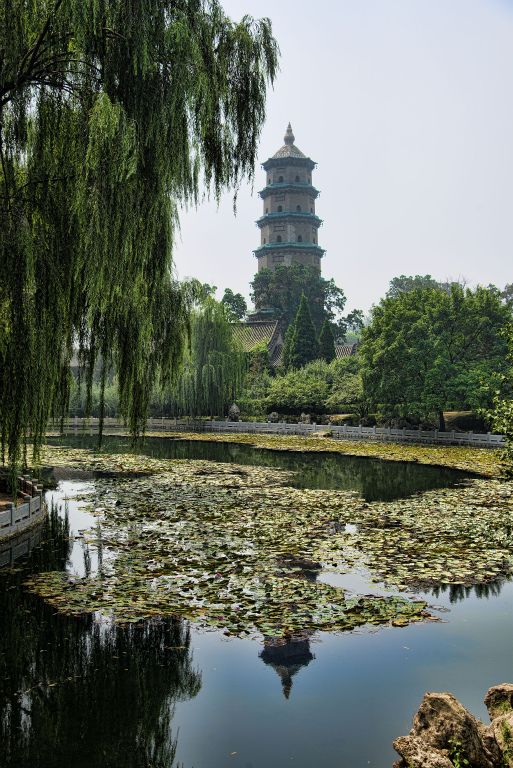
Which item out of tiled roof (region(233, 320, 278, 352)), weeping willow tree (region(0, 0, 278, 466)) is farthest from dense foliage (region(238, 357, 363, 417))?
weeping willow tree (region(0, 0, 278, 466))

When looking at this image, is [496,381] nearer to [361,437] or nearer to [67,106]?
[361,437]

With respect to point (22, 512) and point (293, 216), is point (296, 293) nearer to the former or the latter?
point (293, 216)

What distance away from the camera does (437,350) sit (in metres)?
31.0

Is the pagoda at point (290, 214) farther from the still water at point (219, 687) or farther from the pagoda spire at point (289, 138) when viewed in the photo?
the still water at point (219, 687)

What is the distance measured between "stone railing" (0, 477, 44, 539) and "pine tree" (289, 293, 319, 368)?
3663 centimetres

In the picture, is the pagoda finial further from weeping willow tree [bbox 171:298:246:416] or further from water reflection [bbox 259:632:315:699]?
water reflection [bbox 259:632:315:699]

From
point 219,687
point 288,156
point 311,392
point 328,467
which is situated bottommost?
point 219,687

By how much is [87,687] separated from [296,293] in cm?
6427

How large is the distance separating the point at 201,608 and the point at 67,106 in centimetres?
650

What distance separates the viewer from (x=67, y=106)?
334 inches

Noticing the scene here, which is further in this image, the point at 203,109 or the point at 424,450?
the point at 424,450

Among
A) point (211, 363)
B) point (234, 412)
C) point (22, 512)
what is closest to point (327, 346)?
point (234, 412)

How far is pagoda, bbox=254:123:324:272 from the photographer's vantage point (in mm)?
73375

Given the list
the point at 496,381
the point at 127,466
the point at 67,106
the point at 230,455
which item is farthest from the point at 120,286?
the point at 496,381
